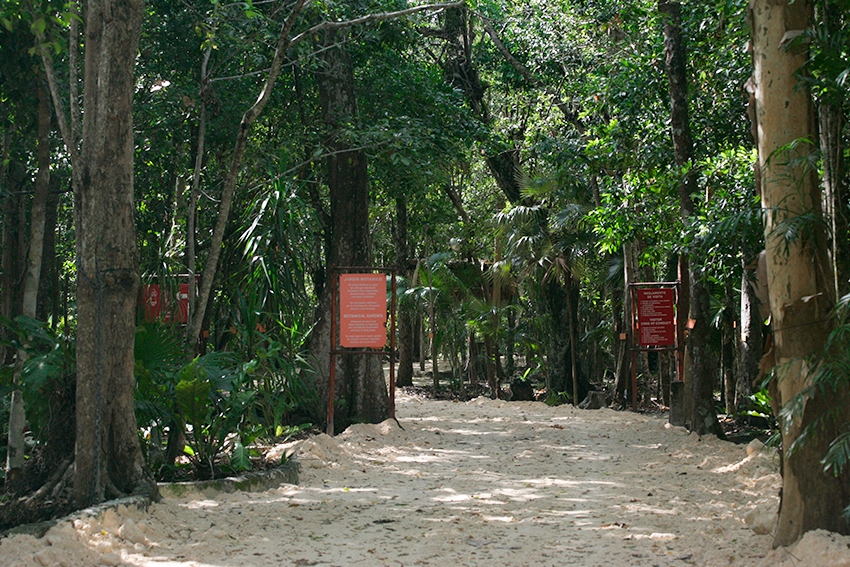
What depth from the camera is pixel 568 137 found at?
1436 cm

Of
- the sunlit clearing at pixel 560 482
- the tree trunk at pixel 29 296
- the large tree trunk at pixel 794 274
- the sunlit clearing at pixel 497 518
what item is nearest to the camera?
the large tree trunk at pixel 794 274

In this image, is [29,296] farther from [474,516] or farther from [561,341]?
[561,341]

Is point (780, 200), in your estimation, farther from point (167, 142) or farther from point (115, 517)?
point (167, 142)

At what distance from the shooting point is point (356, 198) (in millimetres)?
12039

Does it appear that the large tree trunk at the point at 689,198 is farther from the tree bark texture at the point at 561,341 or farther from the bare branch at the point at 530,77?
the tree bark texture at the point at 561,341

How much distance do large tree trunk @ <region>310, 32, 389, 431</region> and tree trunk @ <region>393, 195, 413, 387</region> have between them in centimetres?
726

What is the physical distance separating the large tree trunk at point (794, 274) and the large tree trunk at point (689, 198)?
15.0 ft

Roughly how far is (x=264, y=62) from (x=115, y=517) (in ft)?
23.6

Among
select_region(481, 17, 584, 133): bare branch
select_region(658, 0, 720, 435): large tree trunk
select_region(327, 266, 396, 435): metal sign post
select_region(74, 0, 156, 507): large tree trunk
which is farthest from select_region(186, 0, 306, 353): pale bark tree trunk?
select_region(481, 17, 584, 133): bare branch

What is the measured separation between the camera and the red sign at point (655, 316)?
1320 centimetres

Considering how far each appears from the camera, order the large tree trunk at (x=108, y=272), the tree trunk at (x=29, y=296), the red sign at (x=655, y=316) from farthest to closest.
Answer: the red sign at (x=655, y=316)
the tree trunk at (x=29, y=296)
the large tree trunk at (x=108, y=272)

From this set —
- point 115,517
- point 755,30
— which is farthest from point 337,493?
point 755,30

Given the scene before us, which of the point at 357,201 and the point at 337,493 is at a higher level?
the point at 357,201

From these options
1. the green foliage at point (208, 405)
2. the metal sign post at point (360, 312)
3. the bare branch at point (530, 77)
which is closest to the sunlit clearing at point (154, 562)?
the green foliage at point (208, 405)
